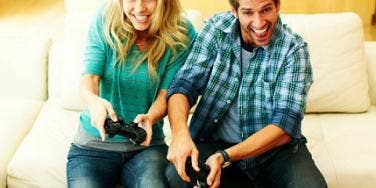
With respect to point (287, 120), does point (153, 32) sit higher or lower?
higher

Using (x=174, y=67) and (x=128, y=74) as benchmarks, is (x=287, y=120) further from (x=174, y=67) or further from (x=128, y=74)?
(x=128, y=74)

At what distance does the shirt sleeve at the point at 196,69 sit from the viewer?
5.68 feet

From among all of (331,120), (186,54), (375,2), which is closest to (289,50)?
(186,54)

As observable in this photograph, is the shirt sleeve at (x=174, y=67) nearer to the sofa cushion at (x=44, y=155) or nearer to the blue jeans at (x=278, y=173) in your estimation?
the blue jeans at (x=278, y=173)

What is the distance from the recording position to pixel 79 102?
217 cm

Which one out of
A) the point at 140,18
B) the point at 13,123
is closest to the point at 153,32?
the point at 140,18

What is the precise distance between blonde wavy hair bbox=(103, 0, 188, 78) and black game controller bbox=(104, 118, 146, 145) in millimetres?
225

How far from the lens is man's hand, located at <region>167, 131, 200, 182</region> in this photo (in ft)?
5.05

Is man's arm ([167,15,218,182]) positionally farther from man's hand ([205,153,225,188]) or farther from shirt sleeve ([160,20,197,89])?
man's hand ([205,153,225,188])

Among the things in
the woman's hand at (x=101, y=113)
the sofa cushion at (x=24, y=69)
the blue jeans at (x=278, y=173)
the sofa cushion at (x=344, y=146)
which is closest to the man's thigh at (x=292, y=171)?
the blue jeans at (x=278, y=173)

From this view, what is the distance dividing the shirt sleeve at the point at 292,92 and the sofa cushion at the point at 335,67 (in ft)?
1.66

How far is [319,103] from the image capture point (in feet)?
7.09

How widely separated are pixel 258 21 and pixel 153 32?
344 millimetres

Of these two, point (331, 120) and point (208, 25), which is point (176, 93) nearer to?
point (208, 25)
